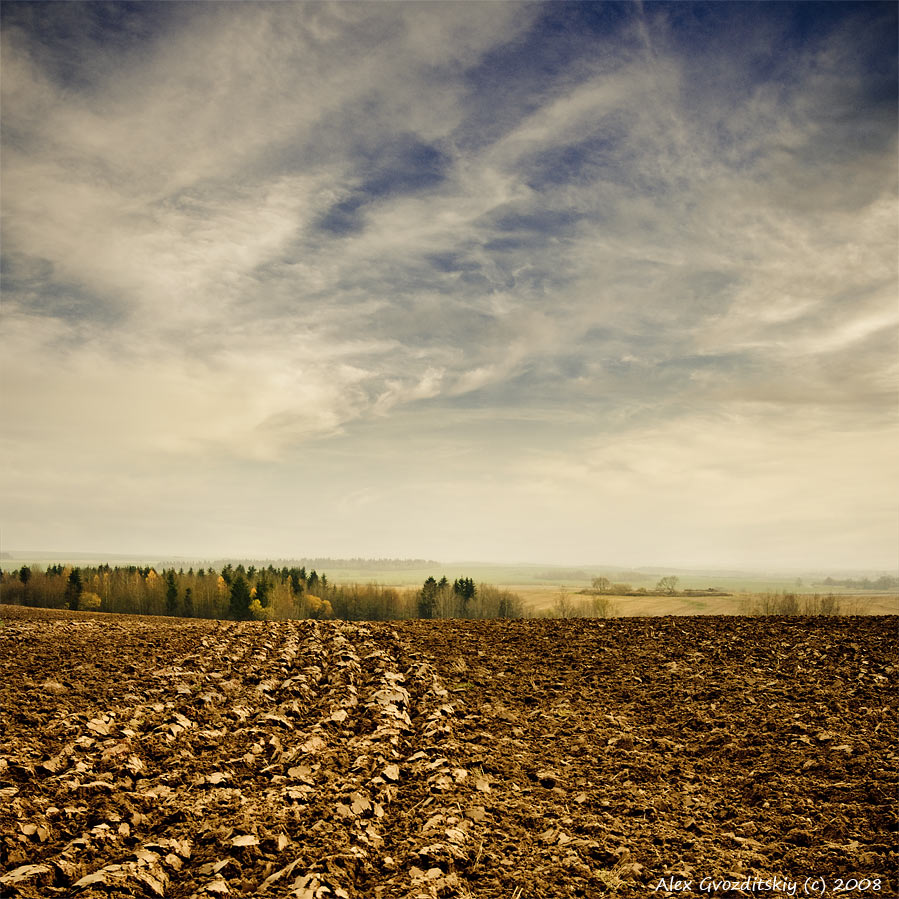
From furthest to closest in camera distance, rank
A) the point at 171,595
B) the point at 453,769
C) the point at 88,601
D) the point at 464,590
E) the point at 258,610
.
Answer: the point at 88,601 → the point at 171,595 → the point at 464,590 → the point at 258,610 → the point at 453,769

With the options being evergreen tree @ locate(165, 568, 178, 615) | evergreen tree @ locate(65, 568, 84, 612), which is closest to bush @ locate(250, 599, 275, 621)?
evergreen tree @ locate(165, 568, 178, 615)

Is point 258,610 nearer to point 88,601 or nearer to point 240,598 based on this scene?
point 240,598

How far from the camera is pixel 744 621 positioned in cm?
1809

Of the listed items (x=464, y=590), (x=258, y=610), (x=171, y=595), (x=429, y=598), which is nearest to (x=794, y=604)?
(x=464, y=590)

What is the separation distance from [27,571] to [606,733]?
338 ft

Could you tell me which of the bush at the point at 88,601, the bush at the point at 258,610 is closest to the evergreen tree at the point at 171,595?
the bush at the point at 88,601

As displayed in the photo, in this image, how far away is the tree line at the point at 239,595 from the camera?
76.4m

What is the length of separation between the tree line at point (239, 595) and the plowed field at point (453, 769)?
63195 millimetres

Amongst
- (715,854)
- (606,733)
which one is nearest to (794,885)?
(715,854)

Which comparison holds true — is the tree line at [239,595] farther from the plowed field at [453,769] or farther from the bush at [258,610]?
the plowed field at [453,769]

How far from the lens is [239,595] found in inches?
2852

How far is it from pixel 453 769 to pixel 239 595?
70600 mm

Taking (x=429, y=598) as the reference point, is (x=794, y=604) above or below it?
above

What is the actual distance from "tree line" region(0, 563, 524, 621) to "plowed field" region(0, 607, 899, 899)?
6320 cm
